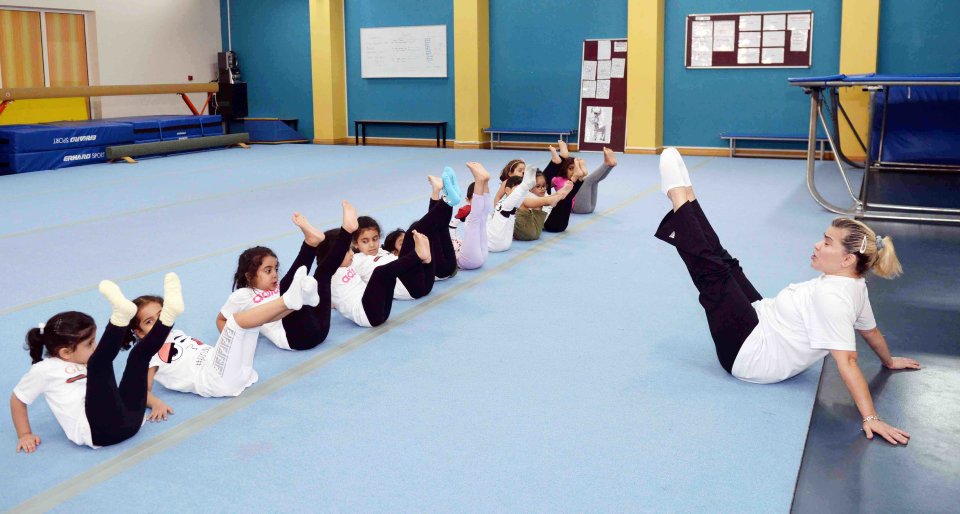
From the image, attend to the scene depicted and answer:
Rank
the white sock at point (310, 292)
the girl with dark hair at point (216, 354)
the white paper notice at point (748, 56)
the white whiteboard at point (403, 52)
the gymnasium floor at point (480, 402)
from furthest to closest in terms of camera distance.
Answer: the white whiteboard at point (403, 52) < the white paper notice at point (748, 56) < the white sock at point (310, 292) < the girl with dark hair at point (216, 354) < the gymnasium floor at point (480, 402)

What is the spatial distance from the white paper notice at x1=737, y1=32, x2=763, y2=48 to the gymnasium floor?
6.44 meters

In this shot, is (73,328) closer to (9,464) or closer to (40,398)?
(9,464)

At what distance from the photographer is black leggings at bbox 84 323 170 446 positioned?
2.65 m

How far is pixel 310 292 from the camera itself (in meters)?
3.37

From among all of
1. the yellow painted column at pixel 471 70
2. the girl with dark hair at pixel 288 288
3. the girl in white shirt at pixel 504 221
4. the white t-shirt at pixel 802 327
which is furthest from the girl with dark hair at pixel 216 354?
the yellow painted column at pixel 471 70

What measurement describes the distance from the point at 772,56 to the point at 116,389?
11.2 m

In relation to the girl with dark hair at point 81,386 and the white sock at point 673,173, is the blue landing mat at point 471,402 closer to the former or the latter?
the girl with dark hair at point 81,386

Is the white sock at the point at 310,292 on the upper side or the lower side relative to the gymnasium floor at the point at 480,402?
upper

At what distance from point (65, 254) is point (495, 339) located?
349cm

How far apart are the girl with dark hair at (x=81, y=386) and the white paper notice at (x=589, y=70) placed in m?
11.3

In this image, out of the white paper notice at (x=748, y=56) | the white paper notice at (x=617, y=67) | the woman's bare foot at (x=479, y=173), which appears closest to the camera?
the woman's bare foot at (x=479, y=173)

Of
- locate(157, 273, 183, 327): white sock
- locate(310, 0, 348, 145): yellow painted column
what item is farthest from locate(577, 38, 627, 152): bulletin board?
locate(157, 273, 183, 327): white sock

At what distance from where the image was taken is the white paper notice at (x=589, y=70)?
13312 millimetres

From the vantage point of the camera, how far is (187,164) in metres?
11.7
